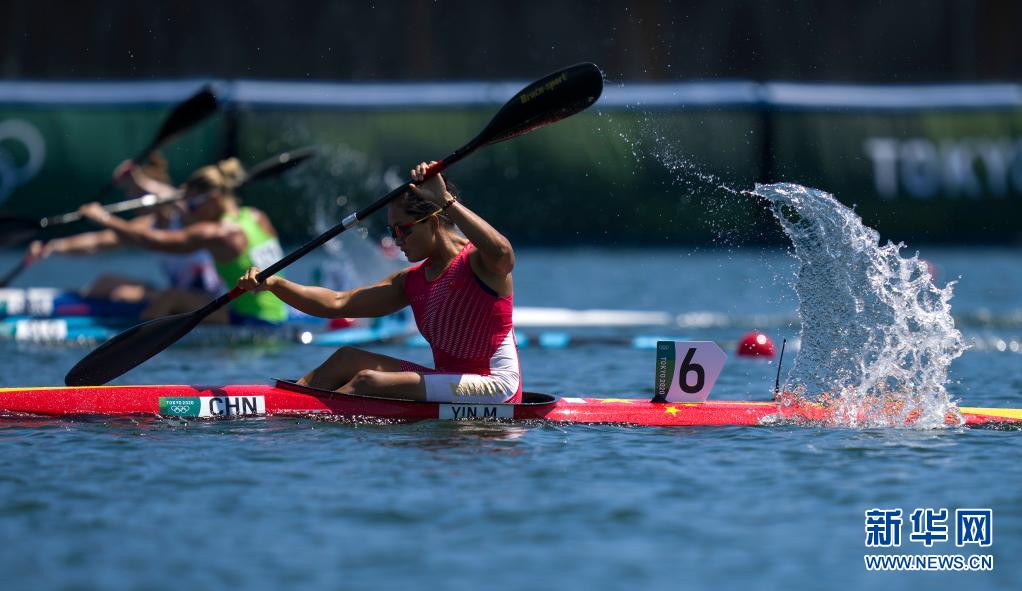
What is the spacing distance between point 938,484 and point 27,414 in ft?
14.6

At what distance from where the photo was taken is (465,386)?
718 cm

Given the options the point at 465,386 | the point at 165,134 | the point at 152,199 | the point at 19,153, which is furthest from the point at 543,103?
the point at 19,153

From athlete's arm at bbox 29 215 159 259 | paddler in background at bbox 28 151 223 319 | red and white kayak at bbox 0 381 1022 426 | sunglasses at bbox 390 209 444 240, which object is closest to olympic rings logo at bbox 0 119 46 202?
paddler in background at bbox 28 151 223 319

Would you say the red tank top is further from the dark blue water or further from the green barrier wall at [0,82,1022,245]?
the green barrier wall at [0,82,1022,245]

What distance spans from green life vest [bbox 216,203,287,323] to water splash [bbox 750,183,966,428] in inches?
201

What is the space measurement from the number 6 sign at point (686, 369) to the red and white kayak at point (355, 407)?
0.25 ft

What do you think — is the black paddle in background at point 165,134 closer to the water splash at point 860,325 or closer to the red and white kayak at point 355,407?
the red and white kayak at point 355,407

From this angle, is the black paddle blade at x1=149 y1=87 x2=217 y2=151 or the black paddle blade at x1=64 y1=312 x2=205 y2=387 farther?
the black paddle blade at x1=149 y1=87 x2=217 y2=151

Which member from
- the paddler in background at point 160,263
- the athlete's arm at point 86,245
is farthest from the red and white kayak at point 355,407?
the athlete's arm at point 86,245

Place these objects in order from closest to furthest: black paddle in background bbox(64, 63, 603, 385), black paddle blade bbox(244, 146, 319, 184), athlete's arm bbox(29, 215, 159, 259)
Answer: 1. black paddle in background bbox(64, 63, 603, 385)
2. black paddle blade bbox(244, 146, 319, 184)
3. athlete's arm bbox(29, 215, 159, 259)

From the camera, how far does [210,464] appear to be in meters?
6.33

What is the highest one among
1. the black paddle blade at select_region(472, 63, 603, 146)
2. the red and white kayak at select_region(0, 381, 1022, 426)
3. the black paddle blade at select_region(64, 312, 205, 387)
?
the black paddle blade at select_region(472, 63, 603, 146)

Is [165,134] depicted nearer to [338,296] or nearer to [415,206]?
[338,296]

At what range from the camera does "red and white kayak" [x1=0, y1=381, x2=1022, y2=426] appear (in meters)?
7.23
